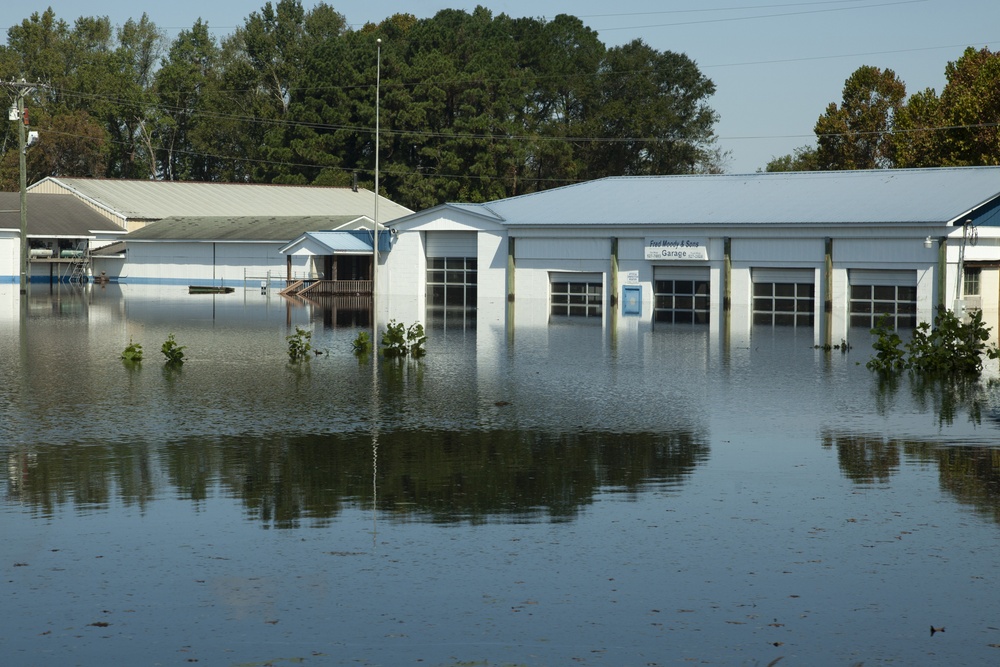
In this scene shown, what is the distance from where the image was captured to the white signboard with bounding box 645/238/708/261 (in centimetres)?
5441

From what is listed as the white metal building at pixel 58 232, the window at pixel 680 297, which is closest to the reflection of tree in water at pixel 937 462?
the window at pixel 680 297

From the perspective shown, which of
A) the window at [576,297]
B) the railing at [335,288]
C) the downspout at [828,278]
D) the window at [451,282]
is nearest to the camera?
the downspout at [828,278]

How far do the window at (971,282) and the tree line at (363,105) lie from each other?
53200mm

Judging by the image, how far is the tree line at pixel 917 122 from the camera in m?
68.7

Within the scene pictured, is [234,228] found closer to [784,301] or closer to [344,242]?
[344,242]

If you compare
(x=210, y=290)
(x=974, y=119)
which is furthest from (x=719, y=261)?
(x=210, y=290)

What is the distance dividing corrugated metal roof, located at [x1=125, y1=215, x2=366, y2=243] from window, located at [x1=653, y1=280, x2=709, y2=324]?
86.5 ft

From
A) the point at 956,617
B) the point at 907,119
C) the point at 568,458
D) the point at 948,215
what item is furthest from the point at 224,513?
the point at 907,119

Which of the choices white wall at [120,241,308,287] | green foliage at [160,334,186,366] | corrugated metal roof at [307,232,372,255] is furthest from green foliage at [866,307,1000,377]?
white wall at [120,241,308,287]

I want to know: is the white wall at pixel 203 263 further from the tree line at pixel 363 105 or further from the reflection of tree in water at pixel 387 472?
the reflection of tree in water at pixel 387 472

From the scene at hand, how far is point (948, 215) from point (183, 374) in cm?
3268

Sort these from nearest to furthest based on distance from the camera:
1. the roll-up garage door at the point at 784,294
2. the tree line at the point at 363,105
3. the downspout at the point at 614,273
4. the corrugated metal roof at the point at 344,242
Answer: the roll-up garage door at the point at 784,294, the downspout at the point at 614,273, the corrugated metal roof at the point at 344,242, the tree line at the point at 363,105

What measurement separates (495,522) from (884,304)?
135 feet

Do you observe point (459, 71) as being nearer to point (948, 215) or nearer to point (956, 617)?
point (948, 215)
